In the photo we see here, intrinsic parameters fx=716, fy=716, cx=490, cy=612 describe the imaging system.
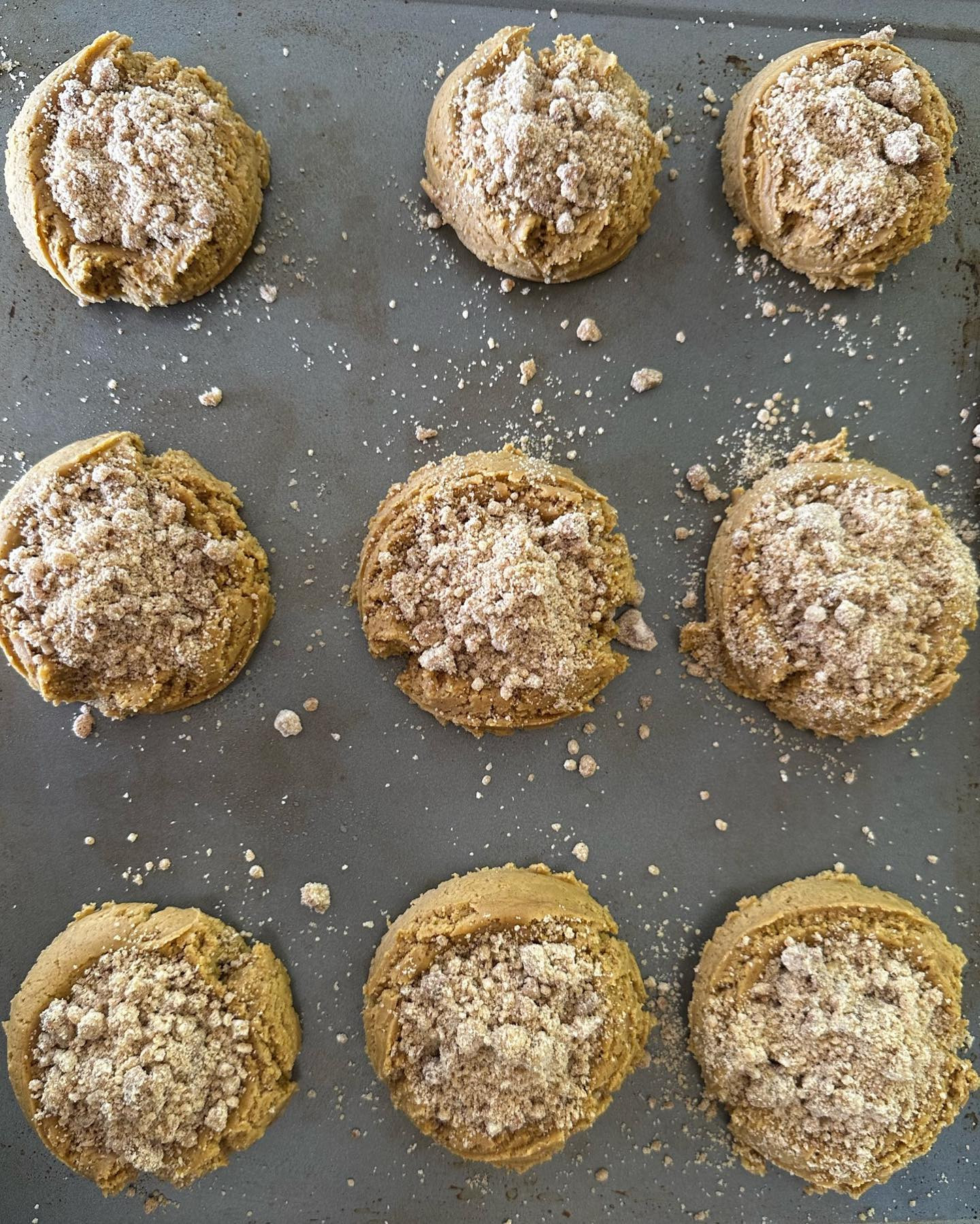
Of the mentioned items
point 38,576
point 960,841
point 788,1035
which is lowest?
point 788,1035

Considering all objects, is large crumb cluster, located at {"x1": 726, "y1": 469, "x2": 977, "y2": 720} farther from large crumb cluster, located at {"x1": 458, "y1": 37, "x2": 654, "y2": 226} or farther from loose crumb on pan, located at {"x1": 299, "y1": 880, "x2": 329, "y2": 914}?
loose crumb on pan, located at {"x1": 299, "y1": 880, "x2": 329, "y2": 914}

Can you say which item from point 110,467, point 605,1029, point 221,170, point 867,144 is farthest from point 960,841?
point 221,170

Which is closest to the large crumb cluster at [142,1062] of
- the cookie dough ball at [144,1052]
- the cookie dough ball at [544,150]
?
the cookie dough ball at [144,1052]

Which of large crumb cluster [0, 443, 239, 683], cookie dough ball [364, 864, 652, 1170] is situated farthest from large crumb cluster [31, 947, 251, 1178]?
large crumb cluster [0, 443, 239, 683]

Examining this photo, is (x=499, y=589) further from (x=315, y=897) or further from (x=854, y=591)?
(x=315, y=897)

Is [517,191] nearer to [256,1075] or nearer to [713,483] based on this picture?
[713,483]

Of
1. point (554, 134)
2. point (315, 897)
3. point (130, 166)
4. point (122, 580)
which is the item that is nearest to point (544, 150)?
point (554, 134)
